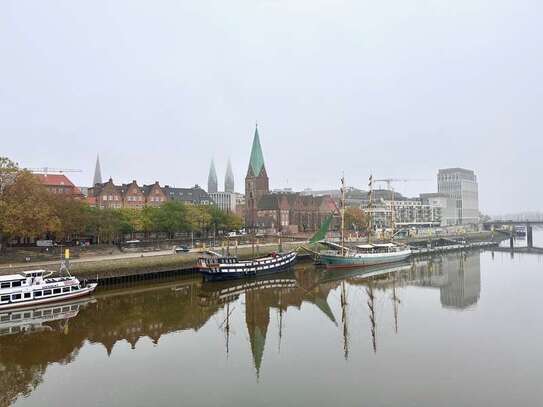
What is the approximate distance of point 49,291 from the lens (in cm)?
4309

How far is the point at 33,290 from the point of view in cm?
4200

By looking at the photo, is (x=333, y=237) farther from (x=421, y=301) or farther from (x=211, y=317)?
(x=211, y=317)

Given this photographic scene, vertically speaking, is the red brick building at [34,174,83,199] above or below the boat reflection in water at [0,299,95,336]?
above

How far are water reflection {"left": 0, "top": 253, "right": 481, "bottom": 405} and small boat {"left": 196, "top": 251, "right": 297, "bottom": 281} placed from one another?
5.64ft

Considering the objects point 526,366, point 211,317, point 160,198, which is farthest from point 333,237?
point 526,366

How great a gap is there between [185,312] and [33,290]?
1486cm

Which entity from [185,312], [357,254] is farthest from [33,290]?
[357,254]

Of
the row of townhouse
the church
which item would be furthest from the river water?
the church

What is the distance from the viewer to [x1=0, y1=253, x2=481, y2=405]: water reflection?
1139 inches

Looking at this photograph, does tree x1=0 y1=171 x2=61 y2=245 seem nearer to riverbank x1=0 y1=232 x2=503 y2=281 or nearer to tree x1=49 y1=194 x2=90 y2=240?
riverbank x1=0 y1=232 x2=503 y2=281

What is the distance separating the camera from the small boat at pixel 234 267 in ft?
195

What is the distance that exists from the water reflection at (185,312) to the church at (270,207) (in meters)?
64.4

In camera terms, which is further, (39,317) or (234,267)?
(234,267)

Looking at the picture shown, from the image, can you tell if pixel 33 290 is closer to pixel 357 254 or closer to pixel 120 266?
pixel 120 266
